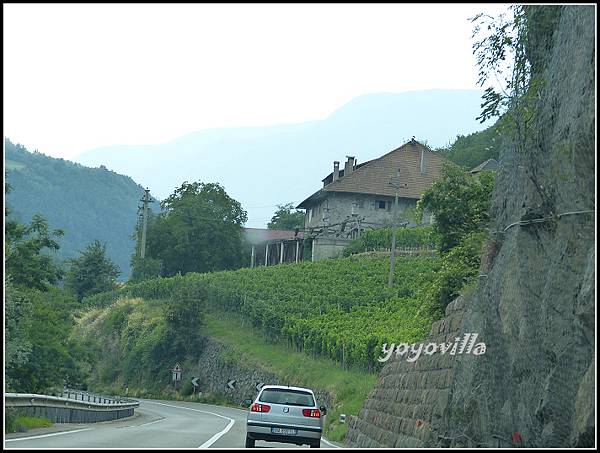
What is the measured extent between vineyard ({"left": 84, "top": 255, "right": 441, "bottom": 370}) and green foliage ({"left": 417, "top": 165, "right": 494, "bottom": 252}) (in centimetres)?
570

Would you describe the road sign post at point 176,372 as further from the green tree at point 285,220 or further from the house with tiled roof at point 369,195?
the green tree at point 285,220

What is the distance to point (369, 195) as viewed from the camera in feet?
324

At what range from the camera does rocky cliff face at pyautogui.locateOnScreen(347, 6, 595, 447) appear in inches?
515

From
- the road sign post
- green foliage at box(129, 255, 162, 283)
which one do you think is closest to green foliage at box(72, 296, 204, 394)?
the road sign post

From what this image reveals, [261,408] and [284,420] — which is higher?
[261,408]

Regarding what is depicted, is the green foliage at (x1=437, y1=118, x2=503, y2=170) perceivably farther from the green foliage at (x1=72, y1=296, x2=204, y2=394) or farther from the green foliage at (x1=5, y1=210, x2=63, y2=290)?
the green foliage at (x1=5, y1=210, x2=63, y2=290)

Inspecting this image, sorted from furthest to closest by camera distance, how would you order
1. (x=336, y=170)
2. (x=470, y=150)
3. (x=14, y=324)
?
(x=470, y=150), (x=336, y=170), (x=14, y=324)

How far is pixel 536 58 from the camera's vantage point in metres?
16.7

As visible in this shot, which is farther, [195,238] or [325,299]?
[195,238]

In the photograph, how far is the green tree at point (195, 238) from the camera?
356 feet

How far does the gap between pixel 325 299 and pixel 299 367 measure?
11506 millimetres

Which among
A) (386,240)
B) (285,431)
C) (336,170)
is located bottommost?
(285,431)

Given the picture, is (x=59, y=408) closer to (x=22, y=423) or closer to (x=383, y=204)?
(x=22, y=423)

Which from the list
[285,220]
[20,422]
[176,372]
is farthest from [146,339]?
[285,220]
